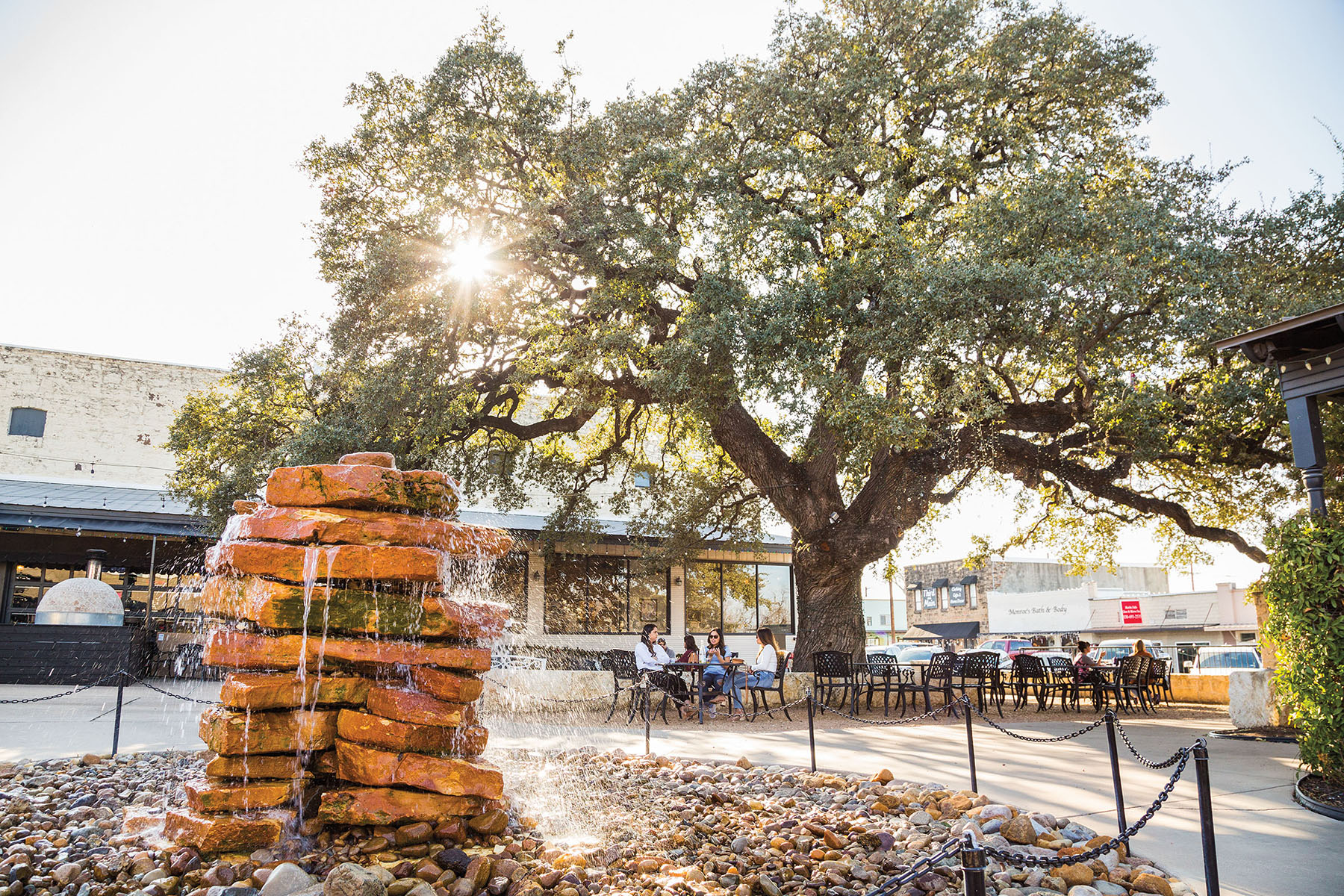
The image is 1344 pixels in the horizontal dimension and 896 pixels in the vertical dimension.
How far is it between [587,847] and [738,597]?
1973 cm

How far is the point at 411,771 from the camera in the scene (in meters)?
4.43

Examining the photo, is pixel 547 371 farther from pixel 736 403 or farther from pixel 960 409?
pixel 960 409

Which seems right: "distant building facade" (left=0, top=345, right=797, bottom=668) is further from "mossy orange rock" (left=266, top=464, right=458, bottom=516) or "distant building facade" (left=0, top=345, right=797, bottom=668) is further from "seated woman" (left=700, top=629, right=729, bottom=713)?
"mossy orange rock" (left=266, top=464, right=458, bottom=516)

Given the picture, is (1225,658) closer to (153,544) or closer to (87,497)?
(153,544)

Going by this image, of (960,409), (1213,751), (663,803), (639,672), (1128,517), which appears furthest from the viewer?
(1128,517)

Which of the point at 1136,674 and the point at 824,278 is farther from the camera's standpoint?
the point at 1136,674

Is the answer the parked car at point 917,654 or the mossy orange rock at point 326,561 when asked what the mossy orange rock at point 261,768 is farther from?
the parked car at point 917,654

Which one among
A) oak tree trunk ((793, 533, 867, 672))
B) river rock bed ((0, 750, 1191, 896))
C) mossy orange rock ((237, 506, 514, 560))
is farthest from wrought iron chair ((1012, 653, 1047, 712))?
mossy orange rock ((237, 506, 514, 560))

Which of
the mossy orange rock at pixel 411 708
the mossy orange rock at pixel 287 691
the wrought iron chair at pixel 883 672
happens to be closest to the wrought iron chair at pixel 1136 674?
the wrought iron chair at pixel 883 672

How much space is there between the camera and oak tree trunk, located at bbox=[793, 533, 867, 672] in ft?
48.2

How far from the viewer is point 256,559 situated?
15.2ft

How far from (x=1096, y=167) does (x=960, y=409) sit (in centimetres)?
620

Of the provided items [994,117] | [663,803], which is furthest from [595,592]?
[663,803]

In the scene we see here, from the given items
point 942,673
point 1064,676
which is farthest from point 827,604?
point 1064,676
